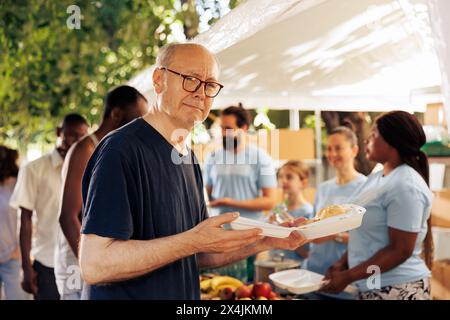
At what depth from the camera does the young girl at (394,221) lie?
2693mm

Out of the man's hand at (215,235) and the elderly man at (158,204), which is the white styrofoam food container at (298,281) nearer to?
the elderly man at (158,204)

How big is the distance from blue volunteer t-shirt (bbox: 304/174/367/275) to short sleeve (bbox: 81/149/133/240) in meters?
2.05

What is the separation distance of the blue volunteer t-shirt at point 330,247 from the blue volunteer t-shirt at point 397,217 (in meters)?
0.71

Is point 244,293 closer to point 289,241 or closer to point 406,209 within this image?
point 406,209

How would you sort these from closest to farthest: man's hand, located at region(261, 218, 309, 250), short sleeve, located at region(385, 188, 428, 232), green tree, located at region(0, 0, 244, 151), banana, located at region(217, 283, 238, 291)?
man's hand, located at region(261, 218, 309, 250) → short sleeve, located at region(385, 188, 428, 232) → banana, located at region(217, 283, 238, 291) → green tree, located at region(0, 0, 244, 151)

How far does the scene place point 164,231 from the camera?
1791mm

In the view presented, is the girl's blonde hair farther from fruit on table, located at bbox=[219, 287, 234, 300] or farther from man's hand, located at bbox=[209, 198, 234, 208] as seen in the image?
fruit on table, located at bbox=[219, 287, 234, 300]

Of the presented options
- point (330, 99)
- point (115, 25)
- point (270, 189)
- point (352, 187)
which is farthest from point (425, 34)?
point (115, 25)

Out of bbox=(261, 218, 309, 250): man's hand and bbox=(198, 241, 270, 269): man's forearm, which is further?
bbox=(198, 241, 270, 269): man's forearm

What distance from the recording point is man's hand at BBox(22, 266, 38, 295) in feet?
12.4

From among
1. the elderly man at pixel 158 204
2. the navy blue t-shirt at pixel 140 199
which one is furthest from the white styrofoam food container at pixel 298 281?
the navy blue t-shirt at pixel 140 199

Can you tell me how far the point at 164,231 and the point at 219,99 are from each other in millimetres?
2998

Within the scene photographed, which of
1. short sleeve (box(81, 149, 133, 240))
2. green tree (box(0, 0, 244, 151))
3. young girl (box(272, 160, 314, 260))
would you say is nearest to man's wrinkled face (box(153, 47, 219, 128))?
short sleeve (box(81, 149, 133, 240))

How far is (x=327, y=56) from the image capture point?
12.8 feet
